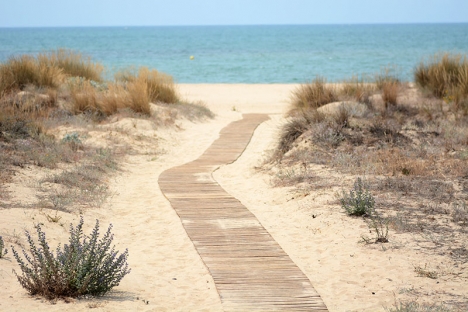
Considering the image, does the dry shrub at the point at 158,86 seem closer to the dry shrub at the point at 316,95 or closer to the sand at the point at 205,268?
the dry shrub at the point at 316,95

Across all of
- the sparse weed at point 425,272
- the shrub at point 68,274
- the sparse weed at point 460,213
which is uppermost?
the shrub at point 68,274

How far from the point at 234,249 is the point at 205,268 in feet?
1.69

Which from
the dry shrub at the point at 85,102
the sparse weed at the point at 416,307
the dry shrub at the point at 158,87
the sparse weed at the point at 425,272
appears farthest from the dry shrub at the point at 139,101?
the sparse weed at the point at 416,307

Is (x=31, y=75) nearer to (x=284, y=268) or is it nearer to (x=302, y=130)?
(x=302, y=130)

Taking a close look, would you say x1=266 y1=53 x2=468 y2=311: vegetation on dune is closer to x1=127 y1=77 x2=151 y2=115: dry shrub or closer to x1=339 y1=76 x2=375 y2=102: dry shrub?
x1=339 y1=76 x2=375 y2=102: dry shrub

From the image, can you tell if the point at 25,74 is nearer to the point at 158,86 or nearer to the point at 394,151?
the point at 158,86

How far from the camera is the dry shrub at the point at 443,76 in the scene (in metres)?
13.3

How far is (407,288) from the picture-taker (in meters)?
5.03

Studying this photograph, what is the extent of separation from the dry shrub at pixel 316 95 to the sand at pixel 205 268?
2.83 metres

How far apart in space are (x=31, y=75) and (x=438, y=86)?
982 cm

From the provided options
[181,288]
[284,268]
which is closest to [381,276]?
[284,268]

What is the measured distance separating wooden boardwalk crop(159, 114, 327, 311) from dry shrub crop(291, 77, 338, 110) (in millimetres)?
3618

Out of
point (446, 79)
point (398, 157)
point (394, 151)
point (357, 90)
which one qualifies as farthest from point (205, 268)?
point (446, 79)

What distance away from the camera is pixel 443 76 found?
46.3 feet
